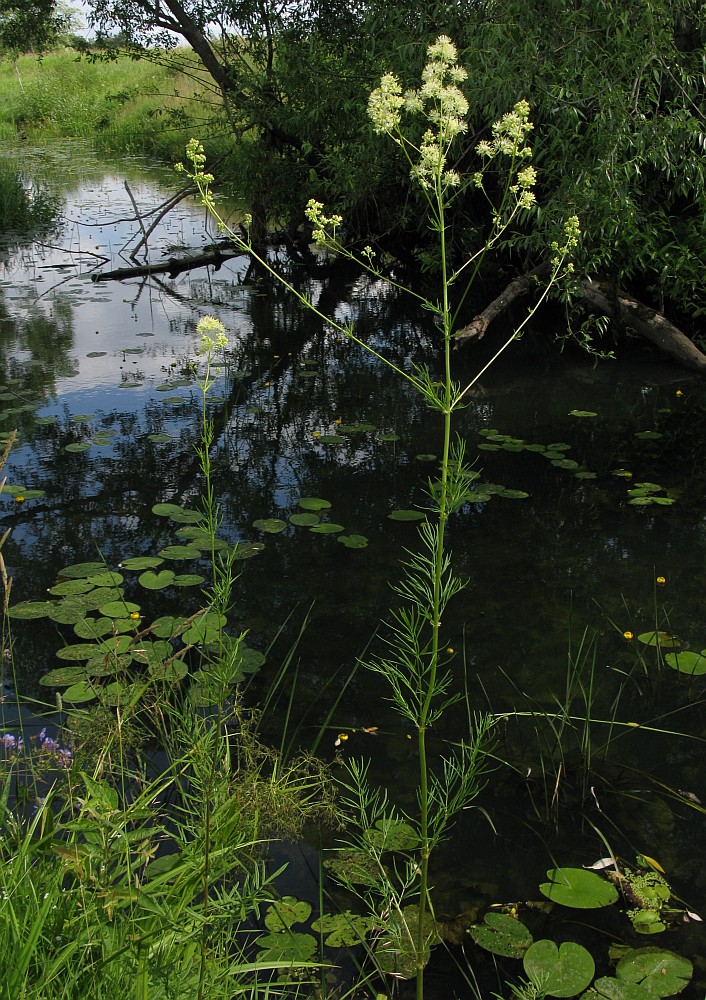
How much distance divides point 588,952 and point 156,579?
212 cm

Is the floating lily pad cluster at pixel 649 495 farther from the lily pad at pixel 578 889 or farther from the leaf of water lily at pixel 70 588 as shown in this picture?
the leaf of water lily at pixel 70 588

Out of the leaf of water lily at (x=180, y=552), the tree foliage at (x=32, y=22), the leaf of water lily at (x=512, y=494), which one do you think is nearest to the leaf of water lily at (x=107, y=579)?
the leaf of water lily at (x=180, y=552)

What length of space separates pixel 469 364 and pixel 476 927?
5046mm

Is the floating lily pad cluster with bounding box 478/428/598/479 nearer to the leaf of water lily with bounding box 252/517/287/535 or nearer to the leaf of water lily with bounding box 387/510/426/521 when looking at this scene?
the leaf of water lily with bounding box 387/510/426/521

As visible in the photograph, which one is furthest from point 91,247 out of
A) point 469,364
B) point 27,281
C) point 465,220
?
point 469,364

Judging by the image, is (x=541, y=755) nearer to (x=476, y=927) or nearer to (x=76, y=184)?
(x=476, y=927)

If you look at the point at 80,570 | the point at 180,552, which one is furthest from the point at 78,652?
the point at 180,552

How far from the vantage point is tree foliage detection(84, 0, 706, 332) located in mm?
5316

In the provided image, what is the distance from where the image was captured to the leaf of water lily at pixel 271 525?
3.99 metres

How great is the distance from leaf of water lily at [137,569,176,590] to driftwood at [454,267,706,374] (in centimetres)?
330

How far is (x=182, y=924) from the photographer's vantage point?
154cm

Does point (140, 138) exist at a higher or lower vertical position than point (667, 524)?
higher

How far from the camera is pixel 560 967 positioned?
1956 millimetres

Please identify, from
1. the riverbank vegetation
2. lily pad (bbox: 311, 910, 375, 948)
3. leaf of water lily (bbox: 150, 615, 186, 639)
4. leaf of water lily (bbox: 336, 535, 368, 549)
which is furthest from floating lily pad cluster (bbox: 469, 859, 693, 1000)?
the riverbank vegetation
